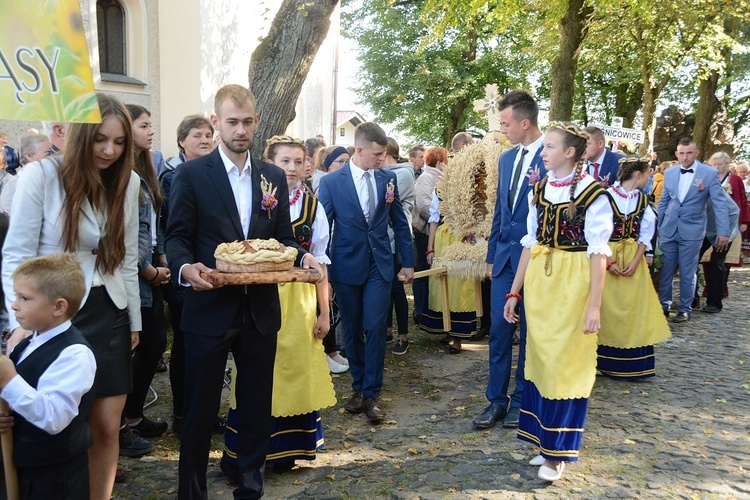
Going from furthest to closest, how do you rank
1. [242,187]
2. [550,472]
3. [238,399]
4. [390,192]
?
[390,192] → [550,472] → [238,399] → [242,187]

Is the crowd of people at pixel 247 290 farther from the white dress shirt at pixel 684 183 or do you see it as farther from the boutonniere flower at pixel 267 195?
the white dress shirt at pixel 684 183

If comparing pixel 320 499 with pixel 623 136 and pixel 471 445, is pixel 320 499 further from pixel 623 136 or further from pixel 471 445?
pixel 623 136

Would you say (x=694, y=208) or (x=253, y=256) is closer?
(x=253, y=256)

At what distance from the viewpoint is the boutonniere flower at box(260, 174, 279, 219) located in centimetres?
370

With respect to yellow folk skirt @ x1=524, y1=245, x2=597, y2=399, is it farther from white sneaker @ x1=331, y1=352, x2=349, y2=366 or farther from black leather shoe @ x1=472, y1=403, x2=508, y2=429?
white sneaker @ x1=331, y1=352, x2=349, y2=366

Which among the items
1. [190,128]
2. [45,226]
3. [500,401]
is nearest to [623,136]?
[500,401]

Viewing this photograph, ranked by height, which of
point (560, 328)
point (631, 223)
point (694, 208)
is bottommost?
point (560, 328)

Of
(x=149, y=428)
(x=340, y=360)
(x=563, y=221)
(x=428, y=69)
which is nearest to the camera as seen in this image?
(x=563, y=221)

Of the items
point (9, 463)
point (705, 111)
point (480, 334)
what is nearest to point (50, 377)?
point (9, 463)

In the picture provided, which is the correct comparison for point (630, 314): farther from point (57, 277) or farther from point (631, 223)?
point (57, 277)

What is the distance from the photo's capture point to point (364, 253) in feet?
18.7

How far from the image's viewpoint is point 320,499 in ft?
13.6

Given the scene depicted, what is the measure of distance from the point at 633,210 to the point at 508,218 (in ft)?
8.35

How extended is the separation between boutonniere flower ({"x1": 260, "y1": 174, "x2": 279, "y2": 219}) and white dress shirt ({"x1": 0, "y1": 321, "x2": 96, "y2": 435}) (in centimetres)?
123
